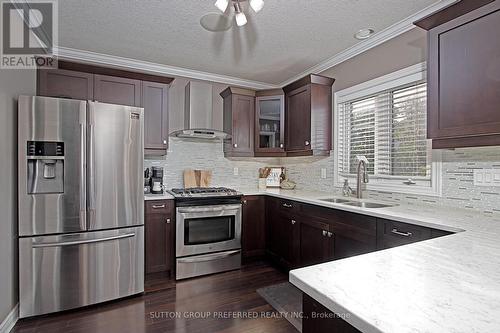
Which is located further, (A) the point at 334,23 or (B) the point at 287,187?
(B) the point at 287,187

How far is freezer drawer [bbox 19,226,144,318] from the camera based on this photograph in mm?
2084

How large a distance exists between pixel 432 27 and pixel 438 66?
275 millimetres

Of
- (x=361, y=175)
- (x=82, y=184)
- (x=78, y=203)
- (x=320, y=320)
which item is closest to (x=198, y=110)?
(x=82, y=184)

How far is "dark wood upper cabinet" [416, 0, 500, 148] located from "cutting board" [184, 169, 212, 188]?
2.58 metres

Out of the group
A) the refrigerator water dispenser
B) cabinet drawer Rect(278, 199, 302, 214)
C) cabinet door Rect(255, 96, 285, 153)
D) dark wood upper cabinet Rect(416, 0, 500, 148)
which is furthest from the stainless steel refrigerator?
dark wood upper cabinet Rect(416, 0, 500, 148)

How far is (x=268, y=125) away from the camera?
370 centimetres

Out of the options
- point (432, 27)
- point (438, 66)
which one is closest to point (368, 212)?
point (438, 66)

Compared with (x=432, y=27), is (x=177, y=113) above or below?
below

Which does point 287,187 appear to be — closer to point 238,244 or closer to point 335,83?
point 238,244

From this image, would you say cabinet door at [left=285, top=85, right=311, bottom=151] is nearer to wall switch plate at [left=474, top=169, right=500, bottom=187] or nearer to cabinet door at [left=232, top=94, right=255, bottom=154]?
cabinet door at [left=232, top=94, right=255, bottom=154]

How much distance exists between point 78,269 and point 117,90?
1822 millimetres

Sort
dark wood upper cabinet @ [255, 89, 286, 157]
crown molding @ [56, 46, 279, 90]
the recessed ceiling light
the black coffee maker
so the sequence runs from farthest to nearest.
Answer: dark wood upper cabinet @ [255, 89, 286, 157] < the black coffee maker < crown molding @ [56, 46, 279, 90] < the recessed ceiling light

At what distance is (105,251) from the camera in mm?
2328

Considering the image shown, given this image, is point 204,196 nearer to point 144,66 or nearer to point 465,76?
point 144,66
